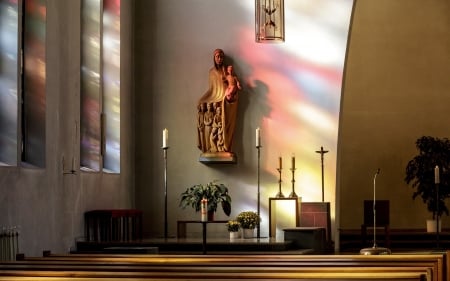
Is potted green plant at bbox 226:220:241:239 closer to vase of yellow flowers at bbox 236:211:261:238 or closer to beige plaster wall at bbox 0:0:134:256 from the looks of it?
vase of yellow flowers at bbox 236:211:261:238

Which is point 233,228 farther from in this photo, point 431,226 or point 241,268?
point 241,268

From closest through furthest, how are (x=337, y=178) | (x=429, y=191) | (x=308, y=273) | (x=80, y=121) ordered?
1. (x=308, y=273)
2. (x=80, y=121)
3. (x=337, y=178)
4. (x=429, y=191)

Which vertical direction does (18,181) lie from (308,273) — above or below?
above

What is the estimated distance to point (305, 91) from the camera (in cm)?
1283

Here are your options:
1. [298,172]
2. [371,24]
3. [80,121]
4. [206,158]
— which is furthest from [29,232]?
[371,24]

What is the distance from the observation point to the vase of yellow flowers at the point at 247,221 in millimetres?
11891

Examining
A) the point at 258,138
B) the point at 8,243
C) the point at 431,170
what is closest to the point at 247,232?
the point at 258,138

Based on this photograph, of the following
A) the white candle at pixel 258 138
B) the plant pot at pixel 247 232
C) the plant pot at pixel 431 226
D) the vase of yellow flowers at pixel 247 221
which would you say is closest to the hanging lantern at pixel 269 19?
the white candle at pixel 258 138

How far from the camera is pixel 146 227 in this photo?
42.7 ft

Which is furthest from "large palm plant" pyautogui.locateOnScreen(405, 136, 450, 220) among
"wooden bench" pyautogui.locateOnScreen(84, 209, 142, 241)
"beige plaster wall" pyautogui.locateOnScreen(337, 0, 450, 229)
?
"wooden bench" pyautogui.locateOnScreen(84, 209, 142, 241)

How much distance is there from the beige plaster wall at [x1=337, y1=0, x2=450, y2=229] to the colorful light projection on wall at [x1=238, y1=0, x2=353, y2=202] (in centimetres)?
367

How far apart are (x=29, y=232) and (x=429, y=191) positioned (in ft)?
23.9

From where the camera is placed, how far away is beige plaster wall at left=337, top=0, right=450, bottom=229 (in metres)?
16.5

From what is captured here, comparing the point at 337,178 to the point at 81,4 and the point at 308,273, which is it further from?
the point at 308,273
